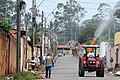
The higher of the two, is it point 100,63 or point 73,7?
point 73,7

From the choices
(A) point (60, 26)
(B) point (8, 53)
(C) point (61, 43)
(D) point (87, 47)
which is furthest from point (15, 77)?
(C) point (61, 43)

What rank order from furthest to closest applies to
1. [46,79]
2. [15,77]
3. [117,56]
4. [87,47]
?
1. [117,56]
2. [87,47]
3. [46,79]
4. [15,77]

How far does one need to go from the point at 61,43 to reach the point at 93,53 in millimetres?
144326

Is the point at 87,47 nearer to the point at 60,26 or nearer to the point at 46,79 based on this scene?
the point at 46,79

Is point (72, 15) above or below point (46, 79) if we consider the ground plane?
above

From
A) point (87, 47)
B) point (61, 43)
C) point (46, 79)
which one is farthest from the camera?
point (61, 43)

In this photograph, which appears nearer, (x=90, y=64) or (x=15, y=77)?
(x=15, y=77)

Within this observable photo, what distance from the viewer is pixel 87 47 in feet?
108

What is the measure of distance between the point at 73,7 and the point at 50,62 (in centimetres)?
11538

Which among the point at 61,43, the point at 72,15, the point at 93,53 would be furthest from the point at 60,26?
the point at 93,53

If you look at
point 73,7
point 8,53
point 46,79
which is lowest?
point 46,79

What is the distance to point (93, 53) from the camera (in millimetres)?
33562

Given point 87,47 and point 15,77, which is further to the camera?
point 87,47

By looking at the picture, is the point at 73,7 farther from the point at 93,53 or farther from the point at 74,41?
the point at 93,53
